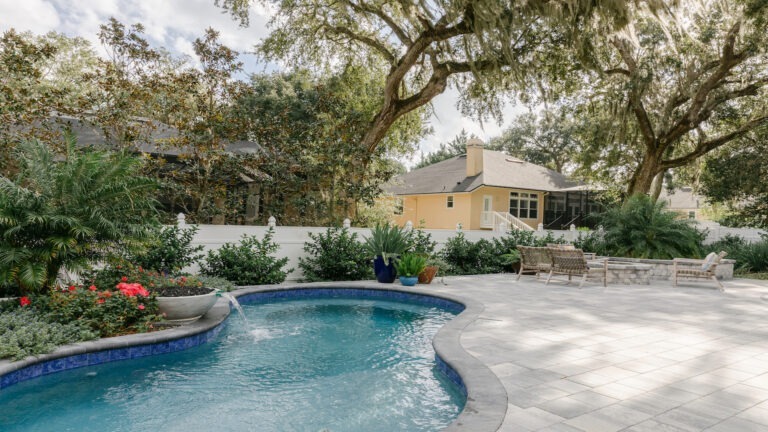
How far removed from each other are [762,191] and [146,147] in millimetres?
20845

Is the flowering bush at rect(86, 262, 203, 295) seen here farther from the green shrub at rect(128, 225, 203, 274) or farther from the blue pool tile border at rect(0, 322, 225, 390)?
Answer: the green shrub at rect(128, 225, 203, 274)

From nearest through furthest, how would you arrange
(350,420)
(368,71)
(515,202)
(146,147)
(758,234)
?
(350,420) → (146,147) → (368,71) → (758,234) → (515,202)

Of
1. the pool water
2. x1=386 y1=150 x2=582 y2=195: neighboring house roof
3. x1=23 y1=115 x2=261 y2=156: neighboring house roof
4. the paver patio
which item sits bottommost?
the pool water

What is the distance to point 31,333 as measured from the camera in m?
4.39

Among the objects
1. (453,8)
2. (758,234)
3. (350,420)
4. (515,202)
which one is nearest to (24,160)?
(350,420)

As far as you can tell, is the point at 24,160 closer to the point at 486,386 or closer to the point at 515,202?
the point at 486,386

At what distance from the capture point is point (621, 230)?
13.9 metres

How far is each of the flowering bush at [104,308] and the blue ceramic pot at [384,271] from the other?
5.08 m

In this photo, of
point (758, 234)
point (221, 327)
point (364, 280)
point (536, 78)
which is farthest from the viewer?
point (758, 234)

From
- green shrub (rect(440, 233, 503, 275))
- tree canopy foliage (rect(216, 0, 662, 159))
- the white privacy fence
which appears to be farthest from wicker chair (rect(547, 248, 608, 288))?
tree canopy foliage (rect(216, 0, 662, 159))

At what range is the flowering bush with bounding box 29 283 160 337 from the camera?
5035mm

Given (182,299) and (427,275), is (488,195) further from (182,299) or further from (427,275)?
(182,299)

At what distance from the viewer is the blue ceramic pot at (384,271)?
9914 mm

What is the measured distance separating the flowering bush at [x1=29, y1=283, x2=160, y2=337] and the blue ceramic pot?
508 centimetres
